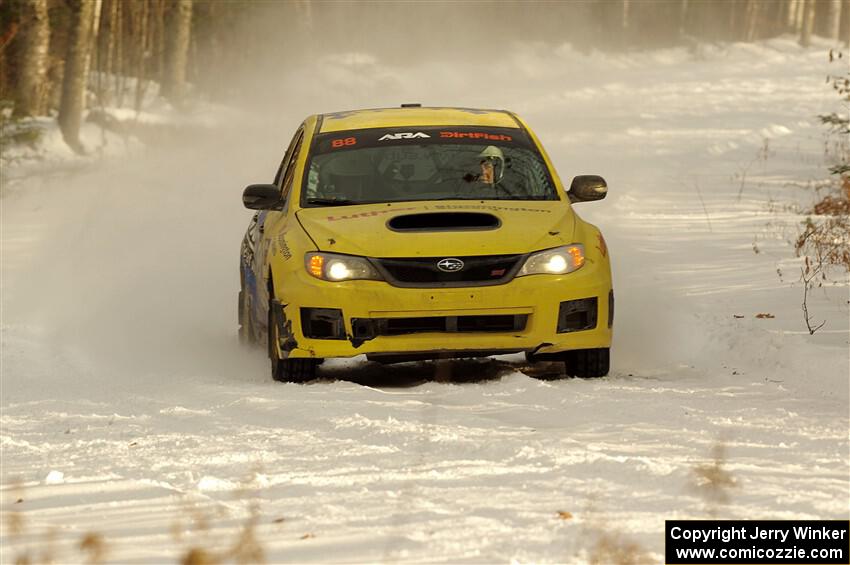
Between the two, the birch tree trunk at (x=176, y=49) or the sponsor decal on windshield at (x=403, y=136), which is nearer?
the sponsor decal on windshield at (x=403, y=136)

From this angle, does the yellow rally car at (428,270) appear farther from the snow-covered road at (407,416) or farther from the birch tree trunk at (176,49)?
the birch tree trunk at (176,49)

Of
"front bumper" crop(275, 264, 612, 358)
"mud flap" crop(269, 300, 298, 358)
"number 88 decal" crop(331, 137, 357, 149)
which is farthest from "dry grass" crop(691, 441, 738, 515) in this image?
"number 88 decal" crop(331, 137, 357, 149)

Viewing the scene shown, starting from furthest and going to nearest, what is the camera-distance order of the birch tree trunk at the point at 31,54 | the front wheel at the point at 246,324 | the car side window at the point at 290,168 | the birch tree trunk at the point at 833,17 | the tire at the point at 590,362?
1. the birch tree trunk at the point at 833,17
2. the birch tree trunk at the point at 31,54
3. the front wheel at the point at 246,324
4. the car side window at the point at 290,168
5. the tire at the point at 590,362

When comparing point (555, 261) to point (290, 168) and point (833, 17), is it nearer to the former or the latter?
point (290, 168)

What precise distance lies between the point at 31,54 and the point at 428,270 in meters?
20.5

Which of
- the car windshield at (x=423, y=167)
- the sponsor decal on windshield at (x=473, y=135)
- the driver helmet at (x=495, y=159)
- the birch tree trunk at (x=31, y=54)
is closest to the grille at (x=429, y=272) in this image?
the car windshield at (x=423, y=167)

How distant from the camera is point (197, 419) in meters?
7.71

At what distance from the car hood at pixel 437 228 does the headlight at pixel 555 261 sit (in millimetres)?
44

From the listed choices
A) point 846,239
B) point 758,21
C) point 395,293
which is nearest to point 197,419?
point 395,293

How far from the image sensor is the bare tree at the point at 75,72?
90.7 feet

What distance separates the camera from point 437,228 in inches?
352

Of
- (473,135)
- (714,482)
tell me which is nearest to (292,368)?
(473,135)

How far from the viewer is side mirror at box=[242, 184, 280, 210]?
9750mm

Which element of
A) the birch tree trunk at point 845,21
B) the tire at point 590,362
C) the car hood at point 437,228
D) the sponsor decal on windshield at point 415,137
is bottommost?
the tire at point 590,362
